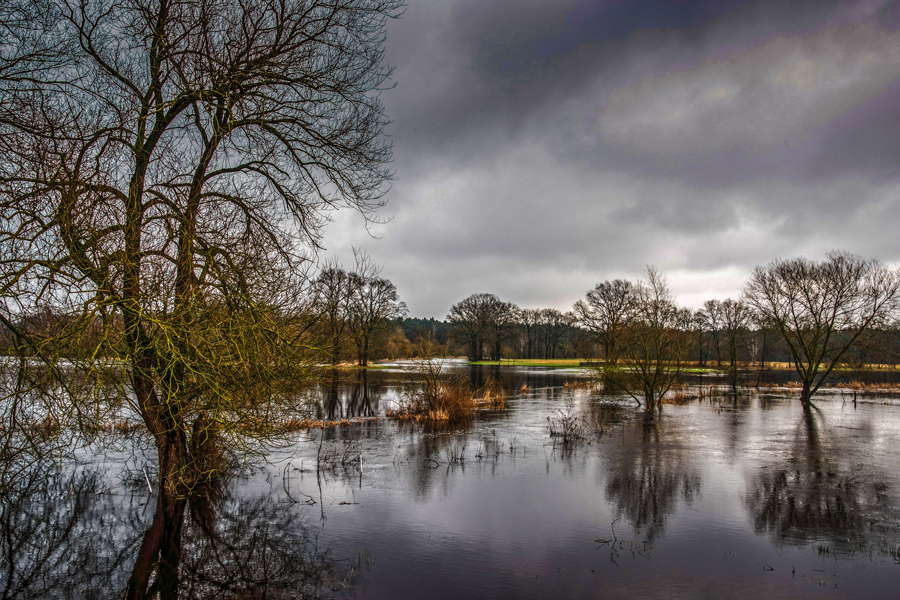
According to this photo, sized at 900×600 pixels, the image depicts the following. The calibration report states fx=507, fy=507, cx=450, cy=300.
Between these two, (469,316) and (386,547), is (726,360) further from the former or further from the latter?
(386,547)

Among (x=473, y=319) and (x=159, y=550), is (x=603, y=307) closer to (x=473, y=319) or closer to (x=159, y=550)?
(x=473, y=319)

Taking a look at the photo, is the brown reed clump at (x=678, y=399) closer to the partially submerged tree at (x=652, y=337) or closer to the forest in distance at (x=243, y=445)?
the partially submerged tree at (x=652, y=337)

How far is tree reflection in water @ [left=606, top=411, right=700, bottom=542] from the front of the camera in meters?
9.65

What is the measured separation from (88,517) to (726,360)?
7712 cm

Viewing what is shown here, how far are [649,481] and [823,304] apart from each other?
75.6ft

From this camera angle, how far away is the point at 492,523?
9312 mm

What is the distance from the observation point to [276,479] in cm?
1180

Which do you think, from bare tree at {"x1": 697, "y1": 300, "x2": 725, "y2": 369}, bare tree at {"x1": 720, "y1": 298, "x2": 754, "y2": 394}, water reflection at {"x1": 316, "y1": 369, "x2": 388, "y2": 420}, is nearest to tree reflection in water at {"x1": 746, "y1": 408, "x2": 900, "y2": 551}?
water reflection at {"x1": 316, "y1": 369, "x2": 388, "y2": 420}

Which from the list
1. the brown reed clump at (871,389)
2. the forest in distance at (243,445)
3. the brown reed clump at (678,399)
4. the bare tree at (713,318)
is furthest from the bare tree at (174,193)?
the bare tree at (713,318)

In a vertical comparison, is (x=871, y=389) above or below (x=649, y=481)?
above

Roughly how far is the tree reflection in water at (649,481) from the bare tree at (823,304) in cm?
1678

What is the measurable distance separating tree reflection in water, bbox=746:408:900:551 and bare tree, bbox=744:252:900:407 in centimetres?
1610

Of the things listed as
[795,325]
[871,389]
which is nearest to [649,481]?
[795,325]

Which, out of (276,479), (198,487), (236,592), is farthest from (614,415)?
(236,592)
